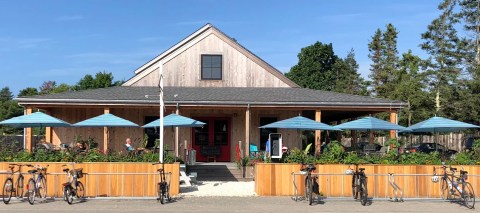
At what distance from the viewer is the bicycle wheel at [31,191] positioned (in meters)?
12.6

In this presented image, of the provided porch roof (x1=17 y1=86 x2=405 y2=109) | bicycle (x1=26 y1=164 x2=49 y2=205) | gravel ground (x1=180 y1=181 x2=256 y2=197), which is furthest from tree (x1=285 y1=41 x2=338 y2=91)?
bicycle (x1=26 y1=164 x2=49 y2=205)

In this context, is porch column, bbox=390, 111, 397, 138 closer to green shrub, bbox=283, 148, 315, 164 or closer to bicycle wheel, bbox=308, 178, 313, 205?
green shrub, bbox=283, 148, 315, 164

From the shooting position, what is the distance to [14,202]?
12883 millimetres

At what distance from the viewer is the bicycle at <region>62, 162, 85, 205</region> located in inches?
497

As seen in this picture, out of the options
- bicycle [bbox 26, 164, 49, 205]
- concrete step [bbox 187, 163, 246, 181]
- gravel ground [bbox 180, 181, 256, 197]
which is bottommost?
gravel ground [bbox 180, 181, 256, 197]

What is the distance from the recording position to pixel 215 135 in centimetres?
2400

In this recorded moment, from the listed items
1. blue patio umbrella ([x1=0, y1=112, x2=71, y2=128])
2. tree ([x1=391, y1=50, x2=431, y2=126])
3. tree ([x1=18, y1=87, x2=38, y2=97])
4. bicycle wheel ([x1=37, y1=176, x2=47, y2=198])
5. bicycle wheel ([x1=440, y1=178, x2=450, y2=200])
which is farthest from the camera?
tree ([x1=18, y1=87, x2=38, y2=97])

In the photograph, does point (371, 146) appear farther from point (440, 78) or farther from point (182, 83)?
point (440, 78)

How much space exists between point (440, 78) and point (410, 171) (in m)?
30.4

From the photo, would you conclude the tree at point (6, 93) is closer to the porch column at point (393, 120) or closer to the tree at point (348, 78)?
the tree at point (348, 78)

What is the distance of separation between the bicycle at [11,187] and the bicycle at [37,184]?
31 cm

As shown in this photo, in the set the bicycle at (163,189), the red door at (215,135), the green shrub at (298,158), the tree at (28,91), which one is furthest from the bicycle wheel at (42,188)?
the tree at (28,91)

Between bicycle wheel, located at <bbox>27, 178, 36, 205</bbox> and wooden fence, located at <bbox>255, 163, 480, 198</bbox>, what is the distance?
18.6 ft

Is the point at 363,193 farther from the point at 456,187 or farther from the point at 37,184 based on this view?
the point at 37,184
